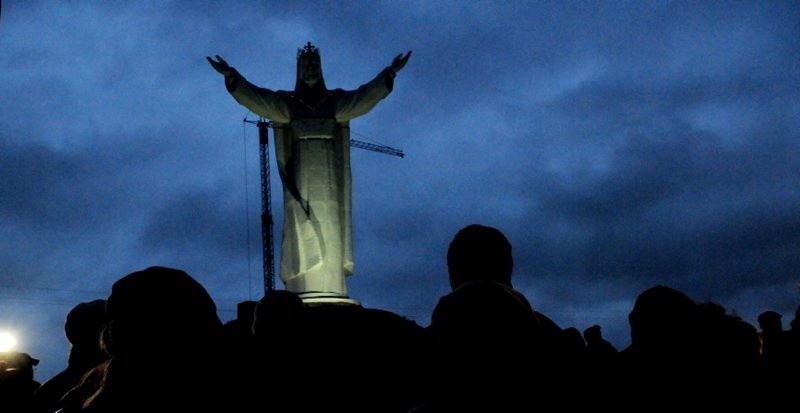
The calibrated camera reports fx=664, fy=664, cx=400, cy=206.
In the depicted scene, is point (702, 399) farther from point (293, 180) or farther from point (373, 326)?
point (293, 180)

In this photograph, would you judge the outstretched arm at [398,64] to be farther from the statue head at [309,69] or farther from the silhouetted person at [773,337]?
the silhouetted person at [773,337]

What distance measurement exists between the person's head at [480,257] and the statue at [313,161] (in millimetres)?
6753

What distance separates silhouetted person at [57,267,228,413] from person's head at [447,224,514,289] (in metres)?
1.00

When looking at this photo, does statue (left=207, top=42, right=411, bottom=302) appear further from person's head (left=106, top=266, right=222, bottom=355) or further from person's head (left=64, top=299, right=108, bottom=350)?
person's head (left=106, top=266, right=222, bottom=355)

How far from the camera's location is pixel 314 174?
9.78 metres

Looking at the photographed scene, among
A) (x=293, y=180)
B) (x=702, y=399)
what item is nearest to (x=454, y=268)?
(x=702, y=399)

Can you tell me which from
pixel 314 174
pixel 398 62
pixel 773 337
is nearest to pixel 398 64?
pixel 398 62

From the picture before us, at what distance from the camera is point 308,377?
3.04m

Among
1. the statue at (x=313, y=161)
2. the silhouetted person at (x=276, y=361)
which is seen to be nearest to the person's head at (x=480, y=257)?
the silhouetted person at (x=276, y=361)

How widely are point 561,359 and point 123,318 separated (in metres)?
1.67

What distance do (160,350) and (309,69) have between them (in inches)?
325

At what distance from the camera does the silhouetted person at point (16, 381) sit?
10.6 ft

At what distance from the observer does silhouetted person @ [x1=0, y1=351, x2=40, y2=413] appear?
3.24 m

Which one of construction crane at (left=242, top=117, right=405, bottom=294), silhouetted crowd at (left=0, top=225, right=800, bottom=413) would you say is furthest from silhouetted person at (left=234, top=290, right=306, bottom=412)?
construction crane at (left=242, top=117, right=405, bottom=294)
